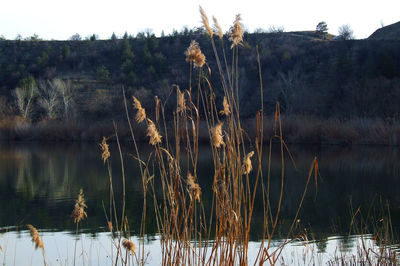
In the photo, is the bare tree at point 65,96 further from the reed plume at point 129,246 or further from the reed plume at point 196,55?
the reed plume at point 196,55

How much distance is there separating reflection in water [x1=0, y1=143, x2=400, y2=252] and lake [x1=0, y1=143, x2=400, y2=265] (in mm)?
16

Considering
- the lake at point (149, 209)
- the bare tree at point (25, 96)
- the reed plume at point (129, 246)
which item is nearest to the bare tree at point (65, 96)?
the bare tree at point (25, 96)

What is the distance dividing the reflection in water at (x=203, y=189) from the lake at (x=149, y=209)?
2cm

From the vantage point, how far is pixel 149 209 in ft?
31.3

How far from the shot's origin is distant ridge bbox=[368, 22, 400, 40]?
131 feet

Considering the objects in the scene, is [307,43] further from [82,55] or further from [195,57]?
[195,57]

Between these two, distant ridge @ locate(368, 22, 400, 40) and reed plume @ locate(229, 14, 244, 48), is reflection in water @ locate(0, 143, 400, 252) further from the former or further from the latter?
distant ridge @ locate(368, 22, 400, 40)

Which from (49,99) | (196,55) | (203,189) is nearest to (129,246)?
(196,55)

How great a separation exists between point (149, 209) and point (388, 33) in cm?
3736

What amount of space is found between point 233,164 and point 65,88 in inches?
1282

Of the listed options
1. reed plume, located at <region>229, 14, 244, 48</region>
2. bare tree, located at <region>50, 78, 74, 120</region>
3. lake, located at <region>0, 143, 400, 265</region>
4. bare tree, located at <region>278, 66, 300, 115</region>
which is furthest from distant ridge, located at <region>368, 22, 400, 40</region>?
reed plume, located at <region>229, 14, 244, 48</region>

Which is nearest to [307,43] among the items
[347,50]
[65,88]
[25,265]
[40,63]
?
[347,50]

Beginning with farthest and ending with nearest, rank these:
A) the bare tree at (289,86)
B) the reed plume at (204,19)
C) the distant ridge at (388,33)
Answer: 1. the distant ridge at (388,33)
2. the bare tree at (289,86)
3. the reed plume at (204,19)

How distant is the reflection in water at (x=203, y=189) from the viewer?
8023 mm
